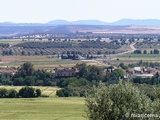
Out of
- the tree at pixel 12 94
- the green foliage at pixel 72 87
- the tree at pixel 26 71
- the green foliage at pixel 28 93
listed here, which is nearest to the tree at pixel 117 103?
the green foliage at pixel 72 87

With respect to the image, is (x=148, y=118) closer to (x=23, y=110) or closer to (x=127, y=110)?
(x=127, y=110)

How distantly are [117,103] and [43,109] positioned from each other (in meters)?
19.8

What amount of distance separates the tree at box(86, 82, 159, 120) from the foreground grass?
11.4 metres

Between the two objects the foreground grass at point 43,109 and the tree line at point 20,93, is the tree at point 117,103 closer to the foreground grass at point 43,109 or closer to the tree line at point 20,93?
the foreground grass at point 43,109

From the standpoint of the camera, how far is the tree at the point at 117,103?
61.4 ft

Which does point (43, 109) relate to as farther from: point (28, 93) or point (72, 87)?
point (72, 87)

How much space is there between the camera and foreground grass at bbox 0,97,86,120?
33.4 metres

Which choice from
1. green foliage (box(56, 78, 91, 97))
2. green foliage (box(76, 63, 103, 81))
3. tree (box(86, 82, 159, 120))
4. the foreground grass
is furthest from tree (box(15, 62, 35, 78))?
tree (box(86, 82, 159, 120))

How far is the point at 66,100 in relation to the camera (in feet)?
148

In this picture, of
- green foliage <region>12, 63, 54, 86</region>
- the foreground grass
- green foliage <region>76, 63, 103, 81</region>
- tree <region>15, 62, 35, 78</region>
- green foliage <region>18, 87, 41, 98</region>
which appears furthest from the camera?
tree <region>15, 62, 35, 78</region>

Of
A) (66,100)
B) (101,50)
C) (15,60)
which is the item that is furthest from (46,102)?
→ (101,50)

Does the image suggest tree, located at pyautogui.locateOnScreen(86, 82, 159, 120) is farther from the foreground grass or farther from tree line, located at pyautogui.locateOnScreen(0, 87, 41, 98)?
tree line, located at pyautogui.locateOnScreen(0, 87, 41, 98)

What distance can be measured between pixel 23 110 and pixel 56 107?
320 cm

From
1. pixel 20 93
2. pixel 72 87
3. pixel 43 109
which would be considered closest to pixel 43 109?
pixel 43 109
